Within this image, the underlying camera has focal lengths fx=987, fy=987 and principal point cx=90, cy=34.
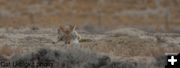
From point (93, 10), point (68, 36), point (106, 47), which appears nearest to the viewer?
point (106, 47)

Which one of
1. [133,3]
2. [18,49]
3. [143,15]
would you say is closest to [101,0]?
[133,3]

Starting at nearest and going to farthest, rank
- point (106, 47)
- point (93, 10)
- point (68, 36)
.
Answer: point (106, 47)
point (68, 36)
point (93, 10)

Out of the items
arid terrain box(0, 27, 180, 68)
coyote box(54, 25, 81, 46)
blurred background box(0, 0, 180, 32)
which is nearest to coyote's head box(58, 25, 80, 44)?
coyote box(54, 25, 81, 46)

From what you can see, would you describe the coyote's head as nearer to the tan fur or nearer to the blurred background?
the tan fur

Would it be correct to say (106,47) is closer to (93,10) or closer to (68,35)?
(68,35)

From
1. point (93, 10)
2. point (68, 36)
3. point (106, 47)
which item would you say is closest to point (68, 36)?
point (68, 36)

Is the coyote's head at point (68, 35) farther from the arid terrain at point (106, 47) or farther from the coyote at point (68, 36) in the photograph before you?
the arid terrain at point (106, 47)

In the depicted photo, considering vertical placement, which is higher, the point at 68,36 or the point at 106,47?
the point at 68,36
